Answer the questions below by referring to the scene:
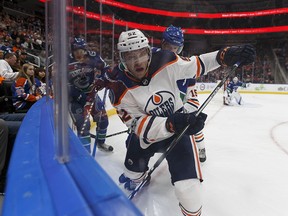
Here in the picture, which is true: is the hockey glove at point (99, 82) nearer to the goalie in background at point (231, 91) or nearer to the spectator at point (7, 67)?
the spectator at point (7, 67)

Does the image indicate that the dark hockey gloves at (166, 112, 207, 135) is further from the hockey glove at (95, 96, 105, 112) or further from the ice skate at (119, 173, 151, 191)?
the hockey glove at (95, 96, 105, 112)

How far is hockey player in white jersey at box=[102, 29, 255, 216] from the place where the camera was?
1.03 metres

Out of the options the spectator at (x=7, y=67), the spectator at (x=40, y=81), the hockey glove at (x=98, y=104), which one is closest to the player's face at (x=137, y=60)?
the hockey glove at (x=98, y=104)

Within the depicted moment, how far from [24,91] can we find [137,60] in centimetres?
164

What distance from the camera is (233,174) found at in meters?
1.70

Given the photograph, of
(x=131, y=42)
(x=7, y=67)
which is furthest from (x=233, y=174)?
(x=7, y=67)

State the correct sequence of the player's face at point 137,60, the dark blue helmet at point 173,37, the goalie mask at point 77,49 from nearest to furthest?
1. the goalie mask at point 77,49
2. the player's face at point 137,60
3. the dark blue helmet at point 173,37

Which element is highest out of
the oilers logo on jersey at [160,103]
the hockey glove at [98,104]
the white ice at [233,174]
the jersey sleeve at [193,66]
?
the jersey sleeve at [193,66]

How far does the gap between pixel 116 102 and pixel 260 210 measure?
35.1 inches

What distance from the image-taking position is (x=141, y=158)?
1309mm

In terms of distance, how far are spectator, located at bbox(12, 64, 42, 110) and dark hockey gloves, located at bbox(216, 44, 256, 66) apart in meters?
1.77

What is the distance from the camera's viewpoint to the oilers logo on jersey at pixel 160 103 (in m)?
1.16

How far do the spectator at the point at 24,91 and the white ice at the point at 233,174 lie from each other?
843 mm

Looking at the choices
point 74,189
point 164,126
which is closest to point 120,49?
point 164,126
